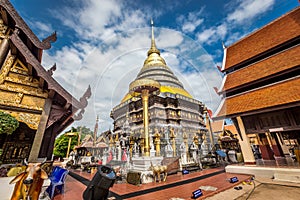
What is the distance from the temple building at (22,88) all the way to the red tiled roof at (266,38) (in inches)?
421

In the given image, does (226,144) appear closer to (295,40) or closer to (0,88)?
(295,40)

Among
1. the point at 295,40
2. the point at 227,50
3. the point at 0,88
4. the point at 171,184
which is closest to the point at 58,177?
the point at 0,88

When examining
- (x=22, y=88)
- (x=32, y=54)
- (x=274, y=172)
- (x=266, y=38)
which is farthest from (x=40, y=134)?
(x=266, y=38)

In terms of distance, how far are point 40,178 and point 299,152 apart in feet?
37.8

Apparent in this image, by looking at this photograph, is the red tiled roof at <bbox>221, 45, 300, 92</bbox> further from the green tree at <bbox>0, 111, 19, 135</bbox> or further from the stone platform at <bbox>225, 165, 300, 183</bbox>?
the green tree at <bbox>0, 111, 19, 135</bbox>

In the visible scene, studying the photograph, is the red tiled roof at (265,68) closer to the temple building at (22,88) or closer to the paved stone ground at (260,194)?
the paved stone ground at (260,194)

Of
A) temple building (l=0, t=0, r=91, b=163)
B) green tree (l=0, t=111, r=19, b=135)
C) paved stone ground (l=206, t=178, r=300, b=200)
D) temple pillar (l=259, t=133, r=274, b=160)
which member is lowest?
paved stone ground (l=206, t=178, r=300, b=200)

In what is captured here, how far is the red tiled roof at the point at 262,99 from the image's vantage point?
608cm

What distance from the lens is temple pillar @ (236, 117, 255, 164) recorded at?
7508 millimetres

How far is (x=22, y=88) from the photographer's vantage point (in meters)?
4.31

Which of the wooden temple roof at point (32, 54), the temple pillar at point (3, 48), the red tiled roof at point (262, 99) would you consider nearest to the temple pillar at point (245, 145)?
the red tiled roof at point (262, 99)

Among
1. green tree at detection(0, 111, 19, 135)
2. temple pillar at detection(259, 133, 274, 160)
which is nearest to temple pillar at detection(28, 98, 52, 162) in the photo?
green tree at detection(0, 111, 19, 135)

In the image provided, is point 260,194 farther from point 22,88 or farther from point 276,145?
point 276,145

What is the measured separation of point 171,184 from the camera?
569 centimetres
